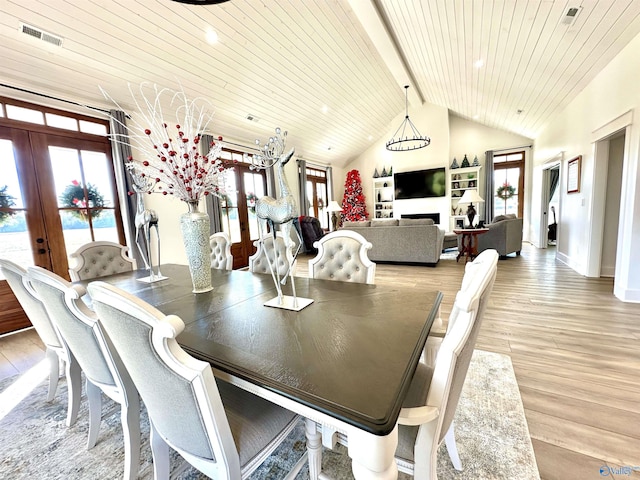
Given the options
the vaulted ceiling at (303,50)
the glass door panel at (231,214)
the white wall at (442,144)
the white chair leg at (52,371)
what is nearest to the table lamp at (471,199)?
the vaulted ceiling at (303,50)

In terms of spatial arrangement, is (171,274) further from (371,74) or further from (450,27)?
(371,74)

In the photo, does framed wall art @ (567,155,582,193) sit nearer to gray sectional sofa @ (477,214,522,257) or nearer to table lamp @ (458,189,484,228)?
gray sectional sofa @ (477,214,522,257)

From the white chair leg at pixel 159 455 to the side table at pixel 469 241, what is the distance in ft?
17.3

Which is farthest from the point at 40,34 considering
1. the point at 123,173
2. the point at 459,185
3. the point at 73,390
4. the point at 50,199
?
the point at 459,185

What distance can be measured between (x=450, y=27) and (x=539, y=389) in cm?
405

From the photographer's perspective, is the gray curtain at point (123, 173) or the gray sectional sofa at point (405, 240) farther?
the gray sectional sofa at point (405, 240)

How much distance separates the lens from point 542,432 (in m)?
1.41

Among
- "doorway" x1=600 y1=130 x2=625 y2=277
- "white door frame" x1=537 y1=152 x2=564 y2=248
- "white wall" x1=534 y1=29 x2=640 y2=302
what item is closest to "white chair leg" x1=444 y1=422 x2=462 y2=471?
"white wall" x1=534 y1=29 x2=640 y2=302

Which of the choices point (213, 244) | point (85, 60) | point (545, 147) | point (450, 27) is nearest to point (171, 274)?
point (213, 244)

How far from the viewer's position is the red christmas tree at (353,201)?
8922mm

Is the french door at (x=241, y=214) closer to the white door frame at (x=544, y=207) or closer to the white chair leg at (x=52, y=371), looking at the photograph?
the white chair leg at (x=52, y=371)

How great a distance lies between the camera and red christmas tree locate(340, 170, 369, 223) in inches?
351

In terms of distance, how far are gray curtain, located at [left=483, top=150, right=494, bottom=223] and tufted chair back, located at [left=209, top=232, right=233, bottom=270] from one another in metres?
7.72

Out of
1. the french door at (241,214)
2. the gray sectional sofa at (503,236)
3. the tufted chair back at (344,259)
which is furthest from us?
the french door at (241,214)
